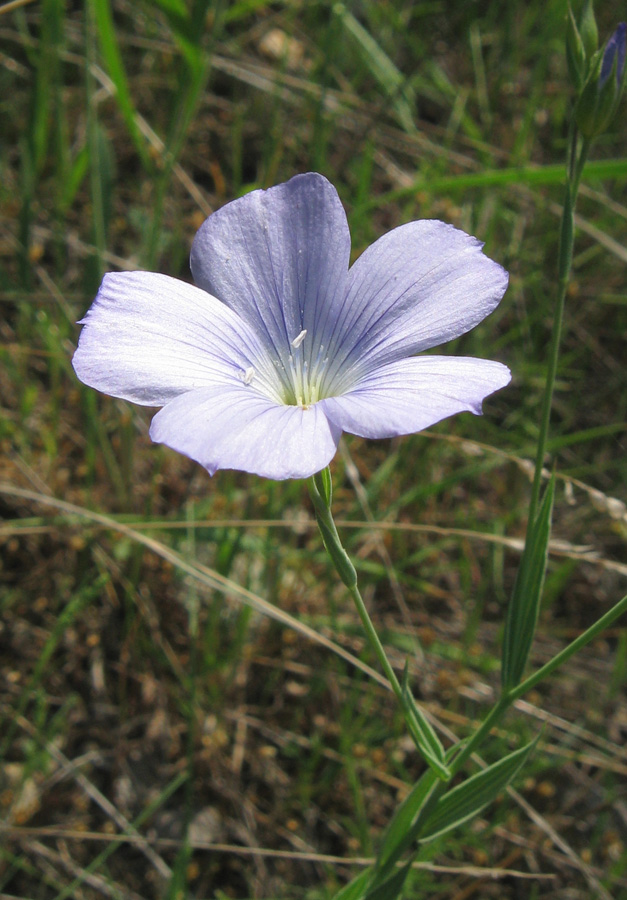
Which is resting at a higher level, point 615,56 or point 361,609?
point 615,56

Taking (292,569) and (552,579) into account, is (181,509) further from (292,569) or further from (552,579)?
(552,579)

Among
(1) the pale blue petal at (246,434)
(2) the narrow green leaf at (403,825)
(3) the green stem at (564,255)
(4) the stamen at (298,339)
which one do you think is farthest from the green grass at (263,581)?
(1) the pale blue petal at (246,434)

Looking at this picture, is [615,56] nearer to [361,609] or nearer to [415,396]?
[415,396]

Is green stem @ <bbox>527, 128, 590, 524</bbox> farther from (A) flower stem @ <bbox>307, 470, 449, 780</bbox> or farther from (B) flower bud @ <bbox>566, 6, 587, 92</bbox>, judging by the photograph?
(A) flower stem @ <bbox>307, 470, 449, 780</bbox>

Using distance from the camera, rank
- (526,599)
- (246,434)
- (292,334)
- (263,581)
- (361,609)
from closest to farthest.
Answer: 1. (246,434)
2. (361,609)
3. (526,599)
4. (292,334)
5. (263,581)

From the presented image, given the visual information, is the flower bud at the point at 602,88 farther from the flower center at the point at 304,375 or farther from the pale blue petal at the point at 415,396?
the flower center at the point at 304,375

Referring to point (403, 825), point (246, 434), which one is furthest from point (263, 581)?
point (246, 434)
